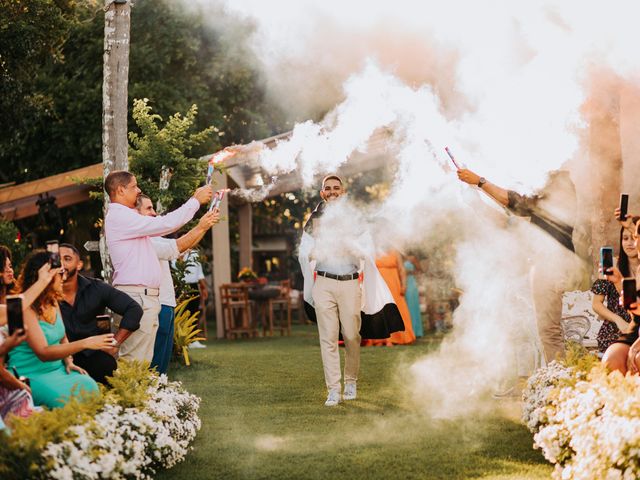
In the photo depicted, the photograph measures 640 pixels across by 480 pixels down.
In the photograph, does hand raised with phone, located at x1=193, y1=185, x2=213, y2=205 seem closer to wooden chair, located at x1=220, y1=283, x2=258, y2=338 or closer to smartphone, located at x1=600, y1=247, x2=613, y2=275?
smartphone, located at x1=600, y1=247, x2=613, y2=275

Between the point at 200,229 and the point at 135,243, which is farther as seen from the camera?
the point at 200,229

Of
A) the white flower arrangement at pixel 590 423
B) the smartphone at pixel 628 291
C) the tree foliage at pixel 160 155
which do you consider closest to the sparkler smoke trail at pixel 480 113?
the tree foliage at pixel 160 155

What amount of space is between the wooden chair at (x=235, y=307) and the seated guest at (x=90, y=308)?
509 inches

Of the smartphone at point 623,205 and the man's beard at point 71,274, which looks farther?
the man's beard at point 71,274

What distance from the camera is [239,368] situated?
43.7 feet

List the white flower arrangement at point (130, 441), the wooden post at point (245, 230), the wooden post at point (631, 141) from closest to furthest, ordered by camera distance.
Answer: the white flower arrangement at point (130, 441) < the wooden post at point (631, 141) < the wooden post at point (245, 230)

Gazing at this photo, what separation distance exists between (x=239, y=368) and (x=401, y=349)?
12.0 feet

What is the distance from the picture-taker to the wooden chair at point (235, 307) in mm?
20562

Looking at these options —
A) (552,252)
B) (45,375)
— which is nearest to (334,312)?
(552,252)

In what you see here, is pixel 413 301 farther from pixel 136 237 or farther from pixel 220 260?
pixel 136 237

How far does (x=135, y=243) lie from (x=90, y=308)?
748mm

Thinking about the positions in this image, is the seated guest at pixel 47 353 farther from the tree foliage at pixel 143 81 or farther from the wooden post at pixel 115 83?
the tree foliage at pixel 143 81

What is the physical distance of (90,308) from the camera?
293 inches

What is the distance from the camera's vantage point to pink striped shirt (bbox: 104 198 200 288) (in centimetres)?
772
